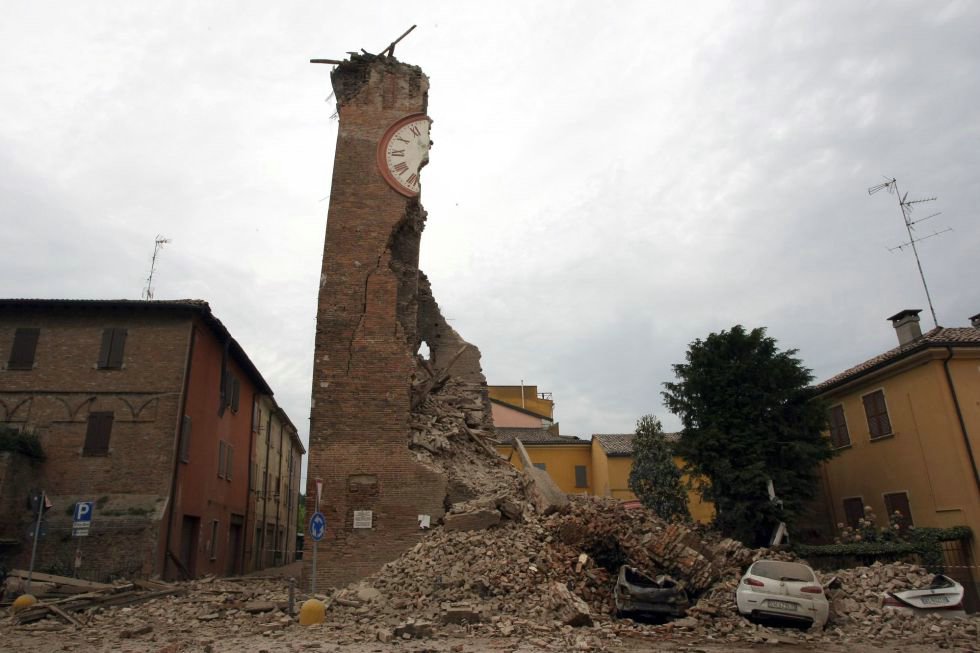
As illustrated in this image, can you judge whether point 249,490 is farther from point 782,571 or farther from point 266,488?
point 782,571

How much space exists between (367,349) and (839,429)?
49.9ft

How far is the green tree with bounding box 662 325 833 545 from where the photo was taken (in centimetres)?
1616

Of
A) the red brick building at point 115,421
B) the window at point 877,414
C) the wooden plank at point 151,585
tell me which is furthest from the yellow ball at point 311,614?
the window at point 877,414

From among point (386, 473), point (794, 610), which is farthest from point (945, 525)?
point (386, 473)

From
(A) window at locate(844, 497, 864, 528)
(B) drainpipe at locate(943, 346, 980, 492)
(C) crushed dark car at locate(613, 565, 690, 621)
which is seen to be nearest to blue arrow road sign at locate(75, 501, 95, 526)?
(C) crushed dark car at locate(613, 565, 690, 621)

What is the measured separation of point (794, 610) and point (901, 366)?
396 inches

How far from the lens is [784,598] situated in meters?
10.6

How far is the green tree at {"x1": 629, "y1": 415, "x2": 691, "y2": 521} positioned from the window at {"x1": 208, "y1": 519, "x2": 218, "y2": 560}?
1292 cm

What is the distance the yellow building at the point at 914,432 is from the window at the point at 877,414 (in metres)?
0.03

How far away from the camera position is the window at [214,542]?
1892 centimetres

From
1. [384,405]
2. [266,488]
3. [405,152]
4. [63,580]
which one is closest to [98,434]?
[63,580]

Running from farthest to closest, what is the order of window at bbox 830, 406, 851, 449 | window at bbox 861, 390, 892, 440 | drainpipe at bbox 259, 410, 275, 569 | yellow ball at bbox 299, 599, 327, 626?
drainpipe at bbox 259, 410, 275, 569
window at bbox 830, 406, 851, 449
window at bbox 861, 390, 892, 440
yellow ball at bbox 299, 599, 327, 626

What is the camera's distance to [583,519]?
12820mm

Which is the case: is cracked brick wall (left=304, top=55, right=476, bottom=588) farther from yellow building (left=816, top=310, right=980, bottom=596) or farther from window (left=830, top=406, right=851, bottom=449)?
window (left=830, top=406, right=851, bottom=449)
